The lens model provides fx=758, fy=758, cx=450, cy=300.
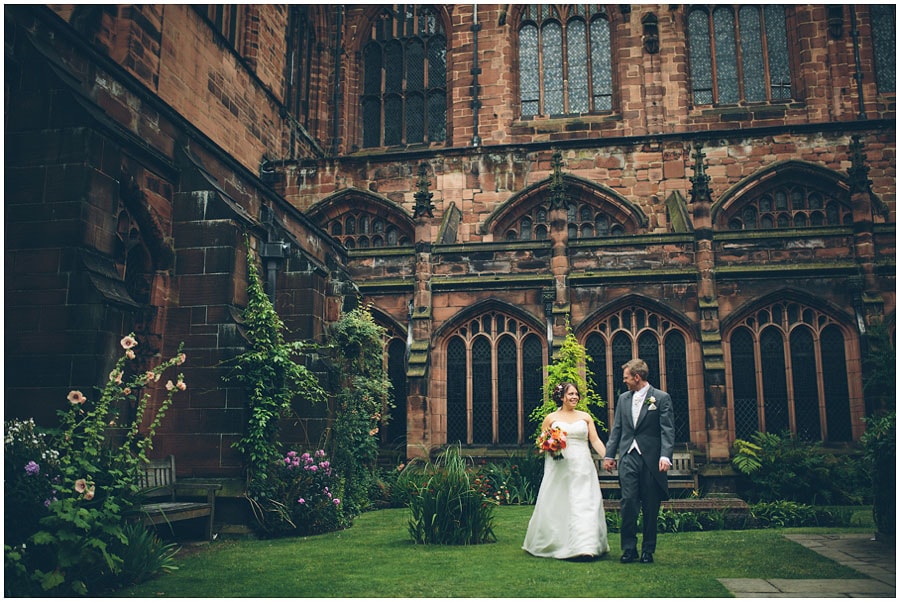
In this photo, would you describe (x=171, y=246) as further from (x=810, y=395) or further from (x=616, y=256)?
(x=810, y=395)

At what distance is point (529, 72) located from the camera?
22500 millimetres

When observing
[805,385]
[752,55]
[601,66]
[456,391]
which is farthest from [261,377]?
[752,55]

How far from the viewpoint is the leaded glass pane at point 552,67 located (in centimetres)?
2208

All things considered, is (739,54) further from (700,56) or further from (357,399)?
(357,399)

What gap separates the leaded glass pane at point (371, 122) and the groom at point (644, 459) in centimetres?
1762

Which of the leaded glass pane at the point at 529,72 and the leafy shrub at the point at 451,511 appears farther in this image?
the leaded glass pane at the point at 529,72

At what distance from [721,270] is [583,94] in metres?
9.18

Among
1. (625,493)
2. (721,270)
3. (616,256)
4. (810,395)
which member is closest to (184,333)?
(625,493)

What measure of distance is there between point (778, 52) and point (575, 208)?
25.5ft

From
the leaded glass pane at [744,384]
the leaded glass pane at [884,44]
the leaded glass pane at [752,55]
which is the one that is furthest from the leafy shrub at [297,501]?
the leaded glass pane at [884,44]

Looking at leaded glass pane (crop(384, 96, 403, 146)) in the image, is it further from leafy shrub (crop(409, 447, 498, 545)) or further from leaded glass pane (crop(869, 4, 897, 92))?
leafy shrub (crop(409, 447, 498, 545))

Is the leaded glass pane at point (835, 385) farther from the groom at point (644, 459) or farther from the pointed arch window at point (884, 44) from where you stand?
the pointed arch window at point (884, 44)

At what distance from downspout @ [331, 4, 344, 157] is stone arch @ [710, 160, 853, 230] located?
1114 centimetres

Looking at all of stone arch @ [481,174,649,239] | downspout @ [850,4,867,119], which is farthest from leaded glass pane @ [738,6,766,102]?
stone arch @ [481,174,649,239]
